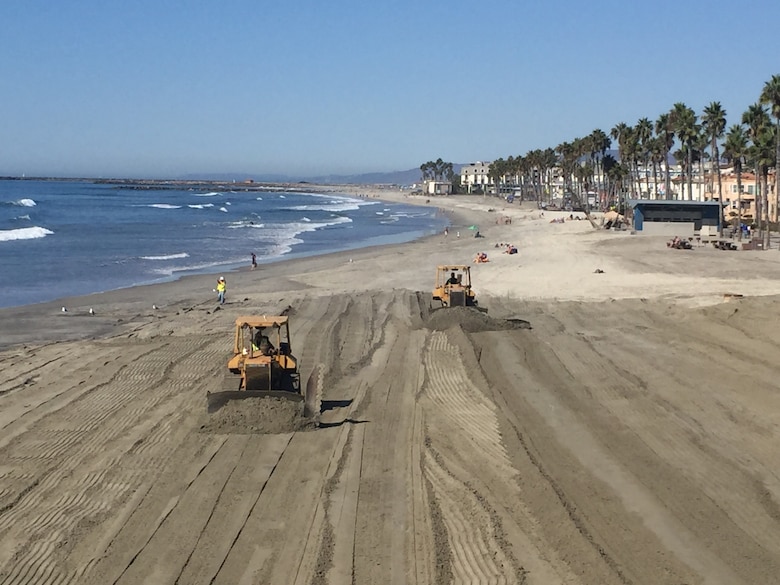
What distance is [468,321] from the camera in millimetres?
23656

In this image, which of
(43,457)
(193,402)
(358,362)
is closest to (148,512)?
(43,457)

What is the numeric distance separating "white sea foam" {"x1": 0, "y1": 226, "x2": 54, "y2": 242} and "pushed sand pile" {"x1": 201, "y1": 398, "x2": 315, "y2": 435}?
5392 centimetres

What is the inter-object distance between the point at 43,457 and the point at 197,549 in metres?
4.62

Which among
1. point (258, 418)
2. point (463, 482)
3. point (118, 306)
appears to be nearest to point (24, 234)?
point (118, 306)

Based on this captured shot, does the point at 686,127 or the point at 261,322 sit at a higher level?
the point at 686,127

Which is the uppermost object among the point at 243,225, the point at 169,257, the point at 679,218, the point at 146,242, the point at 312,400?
the point at 243,225

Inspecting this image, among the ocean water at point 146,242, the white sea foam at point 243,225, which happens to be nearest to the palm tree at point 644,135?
the ocean water at point 146,242

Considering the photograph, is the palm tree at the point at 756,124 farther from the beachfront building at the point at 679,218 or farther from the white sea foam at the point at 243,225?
the white sea foam at the point at 243,225

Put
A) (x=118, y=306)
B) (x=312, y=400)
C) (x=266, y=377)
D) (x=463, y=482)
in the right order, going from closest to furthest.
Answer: (x=463, y=482) → (x=312, y=400) → (x=266, y=377) → (x=118, y=306)

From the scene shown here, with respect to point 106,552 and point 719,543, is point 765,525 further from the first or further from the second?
point 106,552

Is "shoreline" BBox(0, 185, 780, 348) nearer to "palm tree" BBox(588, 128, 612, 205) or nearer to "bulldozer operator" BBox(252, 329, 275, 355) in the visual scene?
"bulldozer operator" BBox(252, 329, 275, 355)

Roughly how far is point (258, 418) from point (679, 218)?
47.3 metres

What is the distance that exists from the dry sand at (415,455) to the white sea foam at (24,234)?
40747 millimetres

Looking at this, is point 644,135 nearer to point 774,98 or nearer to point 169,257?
point 774,98
